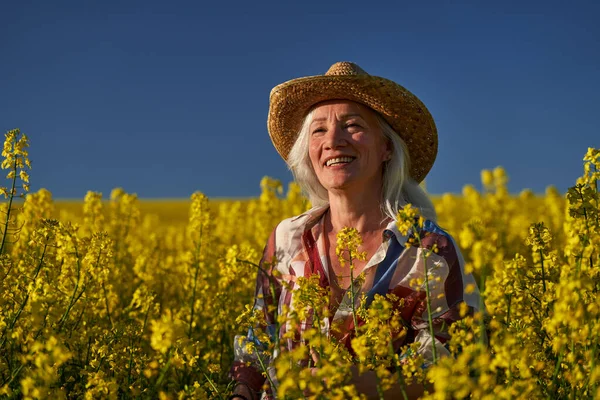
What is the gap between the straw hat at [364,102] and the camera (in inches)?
141

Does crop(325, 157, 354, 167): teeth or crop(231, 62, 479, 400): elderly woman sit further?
crop(325, 157, 354, 167): teeth

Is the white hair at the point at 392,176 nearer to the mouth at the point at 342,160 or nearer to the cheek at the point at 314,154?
the cheek at the point at 314,154

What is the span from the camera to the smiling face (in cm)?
350

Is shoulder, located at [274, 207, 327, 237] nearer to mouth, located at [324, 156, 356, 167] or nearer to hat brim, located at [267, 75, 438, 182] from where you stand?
mouth, located at [324, 156, 356, 167]

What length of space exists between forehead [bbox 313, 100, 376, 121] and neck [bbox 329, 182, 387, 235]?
1.35 ft

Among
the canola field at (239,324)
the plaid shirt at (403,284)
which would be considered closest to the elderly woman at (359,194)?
the plaid shirt at (403,284)

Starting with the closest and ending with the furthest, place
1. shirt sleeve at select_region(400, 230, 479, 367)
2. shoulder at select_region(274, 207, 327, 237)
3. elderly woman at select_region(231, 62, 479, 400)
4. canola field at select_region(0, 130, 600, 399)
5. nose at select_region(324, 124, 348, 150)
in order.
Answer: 1. canola field at select_region(0, 130, 600, 399)
2. shirt sleeve at select_region(400, 230, 479, 367)
3. elderly woman at select_region(231, 62, 479, 400)
4. nose at select_region(324, 124, 348, 150)
5. shoulder at select_region(274, 207, 327, 237)

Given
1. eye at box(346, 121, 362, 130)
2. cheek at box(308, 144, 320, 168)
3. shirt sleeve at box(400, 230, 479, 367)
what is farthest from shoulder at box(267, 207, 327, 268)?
shirt sleeve at box(400, 230, 479, 367)

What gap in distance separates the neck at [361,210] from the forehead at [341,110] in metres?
0.41

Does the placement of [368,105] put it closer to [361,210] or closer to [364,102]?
[364,102]

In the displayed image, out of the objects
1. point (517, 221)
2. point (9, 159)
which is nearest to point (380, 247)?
point (9, 159)

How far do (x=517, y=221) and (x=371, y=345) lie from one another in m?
9.15

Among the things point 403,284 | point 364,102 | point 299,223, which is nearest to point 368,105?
point 364,102

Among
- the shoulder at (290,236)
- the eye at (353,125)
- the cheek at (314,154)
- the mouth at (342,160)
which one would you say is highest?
the eye at (353,125)
